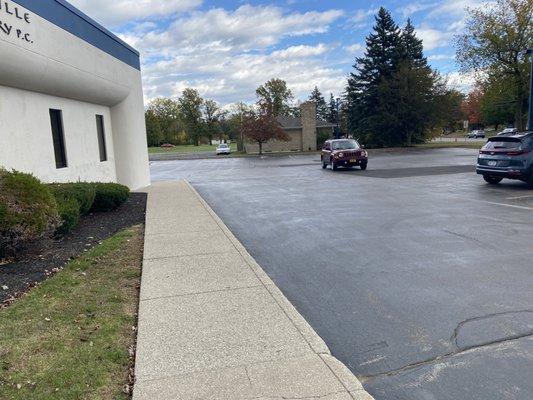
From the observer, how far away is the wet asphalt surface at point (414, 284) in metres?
3.46

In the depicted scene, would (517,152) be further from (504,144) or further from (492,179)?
(492,179)

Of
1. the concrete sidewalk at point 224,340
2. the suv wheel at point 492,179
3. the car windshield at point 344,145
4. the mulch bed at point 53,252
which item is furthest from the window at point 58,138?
the car windshield at point 344,145

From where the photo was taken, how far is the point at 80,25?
1238cm

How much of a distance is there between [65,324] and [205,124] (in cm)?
9911

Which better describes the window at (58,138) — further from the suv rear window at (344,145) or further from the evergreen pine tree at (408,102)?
the evergreen pine tree at (408,102)

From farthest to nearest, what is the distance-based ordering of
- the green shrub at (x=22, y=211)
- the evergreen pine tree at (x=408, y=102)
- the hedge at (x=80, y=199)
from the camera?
the evergreen pine tree at (x=408, y=102) → the hedge at (x=80, y=199) → the green shrub at (x=22, y=211)

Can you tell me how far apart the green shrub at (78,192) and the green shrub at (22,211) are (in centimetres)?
146

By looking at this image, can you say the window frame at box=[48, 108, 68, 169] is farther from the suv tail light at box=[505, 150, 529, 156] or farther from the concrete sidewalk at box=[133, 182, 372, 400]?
the suv tail light at box=[505, 150, 529, 156]

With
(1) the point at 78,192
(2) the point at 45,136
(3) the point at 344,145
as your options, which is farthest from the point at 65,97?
(3) the point at 344,145

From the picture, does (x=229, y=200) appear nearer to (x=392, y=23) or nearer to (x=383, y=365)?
(x=383, y=365)

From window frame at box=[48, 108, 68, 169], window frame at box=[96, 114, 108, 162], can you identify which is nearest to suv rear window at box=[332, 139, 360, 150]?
window frame at box=[96, 114, 108, 162]

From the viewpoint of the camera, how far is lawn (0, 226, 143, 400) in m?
3.26

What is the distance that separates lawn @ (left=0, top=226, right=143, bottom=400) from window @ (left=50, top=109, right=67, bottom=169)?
22.1 ft

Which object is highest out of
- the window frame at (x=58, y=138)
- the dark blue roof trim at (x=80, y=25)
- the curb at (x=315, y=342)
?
the dark blue roof trim at (x=80, y=25)
